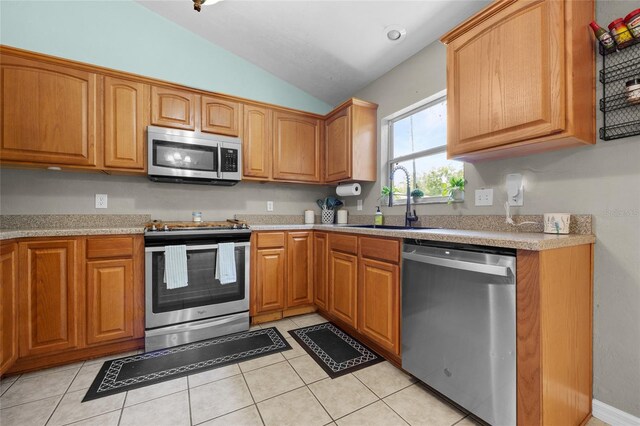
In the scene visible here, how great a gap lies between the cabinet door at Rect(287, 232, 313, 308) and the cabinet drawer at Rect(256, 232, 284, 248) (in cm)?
8

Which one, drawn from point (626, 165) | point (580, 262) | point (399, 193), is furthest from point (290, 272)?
point (626, 165)

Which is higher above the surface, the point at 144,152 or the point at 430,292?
the point at 144,152

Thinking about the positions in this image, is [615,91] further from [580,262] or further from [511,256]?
[511,256]

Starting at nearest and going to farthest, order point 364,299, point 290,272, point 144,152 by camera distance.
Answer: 1. point 364,299
2. point 144,152
3. point 290,272

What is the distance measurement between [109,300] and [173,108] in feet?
5.55

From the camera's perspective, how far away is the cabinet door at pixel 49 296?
1.75 m

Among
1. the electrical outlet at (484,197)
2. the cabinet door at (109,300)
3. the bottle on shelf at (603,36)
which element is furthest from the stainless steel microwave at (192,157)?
the bottle on shelf at (603,36)

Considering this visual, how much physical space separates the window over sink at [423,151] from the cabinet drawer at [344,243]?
2.36 ft

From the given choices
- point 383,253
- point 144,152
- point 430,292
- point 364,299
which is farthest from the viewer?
point 144,152

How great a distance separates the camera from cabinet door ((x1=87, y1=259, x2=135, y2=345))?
1.95m

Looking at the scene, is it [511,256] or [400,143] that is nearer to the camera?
[511,256]

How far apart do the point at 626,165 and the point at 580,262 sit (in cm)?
52

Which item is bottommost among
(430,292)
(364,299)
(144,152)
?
(364,299)

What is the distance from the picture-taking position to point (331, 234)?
100 inches
